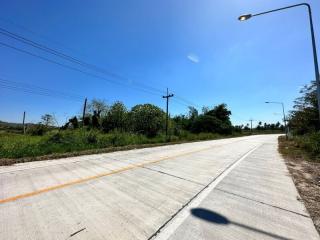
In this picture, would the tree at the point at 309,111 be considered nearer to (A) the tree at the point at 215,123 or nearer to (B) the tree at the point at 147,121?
(B) the tree at the point at 147,121

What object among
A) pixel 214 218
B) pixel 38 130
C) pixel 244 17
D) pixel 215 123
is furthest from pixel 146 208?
pixel 215 123

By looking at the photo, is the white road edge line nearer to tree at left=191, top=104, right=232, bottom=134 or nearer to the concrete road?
the concrete road

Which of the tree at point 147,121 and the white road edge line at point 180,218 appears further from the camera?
the tree at point 147,121

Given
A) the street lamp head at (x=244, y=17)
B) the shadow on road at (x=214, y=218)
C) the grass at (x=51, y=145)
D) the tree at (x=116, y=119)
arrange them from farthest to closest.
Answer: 1. the tree at (x=116, y=119)
2. the grass at (x=51, y=145)
3. the street lamp head at (x=244, y=17)
4. the shadow on road at (x=214, y=218)

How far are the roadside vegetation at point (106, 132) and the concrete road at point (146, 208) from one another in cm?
451

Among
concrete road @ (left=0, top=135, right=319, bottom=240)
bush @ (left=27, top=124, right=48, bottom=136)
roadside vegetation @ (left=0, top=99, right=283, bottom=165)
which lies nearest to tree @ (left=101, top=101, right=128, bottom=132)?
roadside vegetation @ (left=0, top=99, right=283, bottom=165)

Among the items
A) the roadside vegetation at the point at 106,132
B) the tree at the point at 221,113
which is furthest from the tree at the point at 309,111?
the tree at the point at 221,113

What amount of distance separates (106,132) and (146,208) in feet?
65.5

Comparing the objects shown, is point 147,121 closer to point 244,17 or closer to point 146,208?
point 244,17

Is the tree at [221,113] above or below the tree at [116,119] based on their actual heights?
above


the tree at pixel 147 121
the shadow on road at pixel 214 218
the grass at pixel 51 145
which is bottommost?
the shadow on road at pixel 214 218

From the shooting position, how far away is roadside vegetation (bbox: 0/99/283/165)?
31.9 ft

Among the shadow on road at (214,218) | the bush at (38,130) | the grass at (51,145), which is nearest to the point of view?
the shadow on road at (214,218)

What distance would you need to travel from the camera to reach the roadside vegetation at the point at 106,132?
973cm
